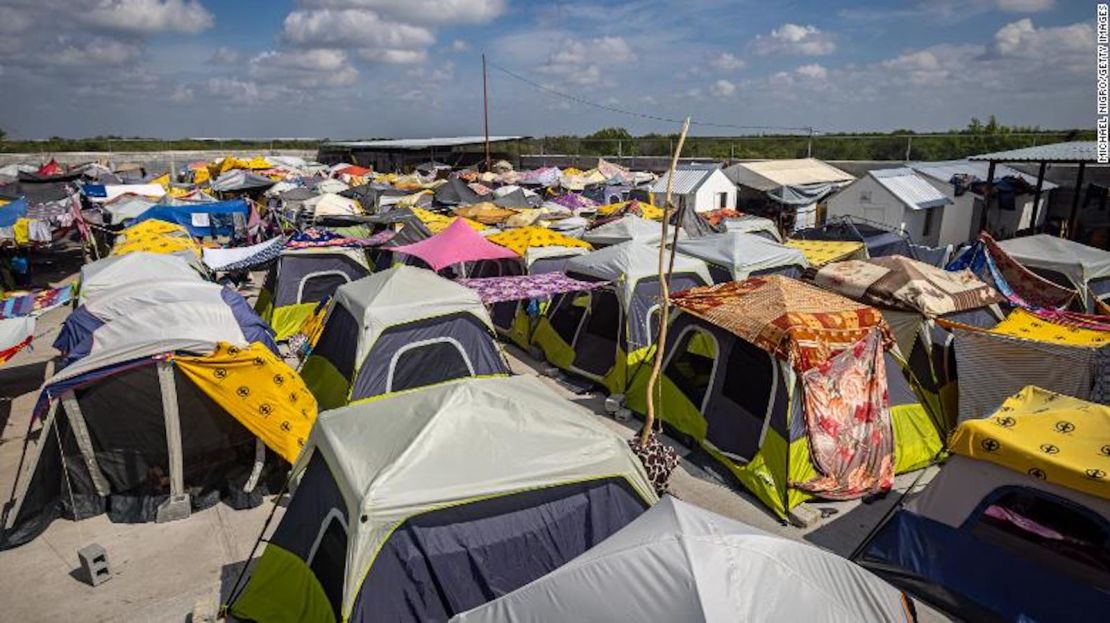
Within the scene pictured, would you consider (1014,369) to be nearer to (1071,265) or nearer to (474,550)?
(1071,265)

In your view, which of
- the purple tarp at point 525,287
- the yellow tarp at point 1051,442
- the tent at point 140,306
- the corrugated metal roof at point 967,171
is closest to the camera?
the yellow tarp at point 1051,442

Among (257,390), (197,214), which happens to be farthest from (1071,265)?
(197,214)

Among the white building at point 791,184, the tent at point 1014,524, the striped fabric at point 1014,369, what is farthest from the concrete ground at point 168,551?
the white building at point 791,184

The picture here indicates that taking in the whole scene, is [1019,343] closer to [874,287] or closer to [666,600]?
[874,287]

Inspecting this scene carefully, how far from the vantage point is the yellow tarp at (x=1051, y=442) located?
4.31m

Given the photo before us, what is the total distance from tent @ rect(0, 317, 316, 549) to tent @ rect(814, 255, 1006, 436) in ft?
22.8

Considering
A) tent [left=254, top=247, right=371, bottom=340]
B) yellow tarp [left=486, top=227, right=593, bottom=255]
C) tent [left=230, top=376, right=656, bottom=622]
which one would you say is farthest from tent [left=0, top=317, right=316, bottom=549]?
yellow tarp [left=486, top=227, right=593, bottom=255]

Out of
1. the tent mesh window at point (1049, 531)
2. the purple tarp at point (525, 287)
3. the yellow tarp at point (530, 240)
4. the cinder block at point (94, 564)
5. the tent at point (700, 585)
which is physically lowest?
the cinder block at point (94, 564)

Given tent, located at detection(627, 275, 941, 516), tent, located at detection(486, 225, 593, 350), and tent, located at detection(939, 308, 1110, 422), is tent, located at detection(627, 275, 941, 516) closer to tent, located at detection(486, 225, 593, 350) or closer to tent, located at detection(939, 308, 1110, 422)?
tent, located at detection(939, 308, 1110, 422)

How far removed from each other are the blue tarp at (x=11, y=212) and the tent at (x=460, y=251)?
1106 centimetres

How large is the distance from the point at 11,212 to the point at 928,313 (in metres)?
20.0

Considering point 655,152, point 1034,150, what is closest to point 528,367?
point 1034,150

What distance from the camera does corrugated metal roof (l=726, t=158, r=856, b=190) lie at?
22.5 meters

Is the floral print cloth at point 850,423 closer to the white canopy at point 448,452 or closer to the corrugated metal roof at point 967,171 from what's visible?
the white canopy at point 448,452
